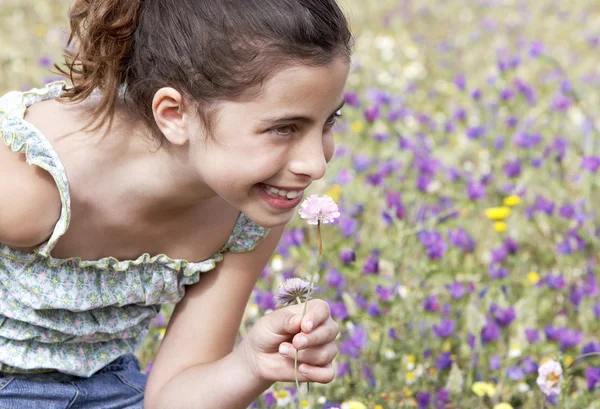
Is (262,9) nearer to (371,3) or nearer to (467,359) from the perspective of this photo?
(467,359)

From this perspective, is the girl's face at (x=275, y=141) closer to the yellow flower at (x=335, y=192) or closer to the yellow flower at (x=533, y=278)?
the yellow flower at (x=533, y=278)

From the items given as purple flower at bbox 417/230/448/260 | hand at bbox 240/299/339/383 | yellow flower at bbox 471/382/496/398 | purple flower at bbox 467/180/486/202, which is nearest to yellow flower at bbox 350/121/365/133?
purple flower at bbox 467/180/486/202

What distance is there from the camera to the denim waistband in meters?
1.91

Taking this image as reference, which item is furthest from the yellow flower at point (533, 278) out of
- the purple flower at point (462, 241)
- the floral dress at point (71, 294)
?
the floral dress at point (71, 294)

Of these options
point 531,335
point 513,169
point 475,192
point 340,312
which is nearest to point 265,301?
point 340,312

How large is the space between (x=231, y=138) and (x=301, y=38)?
19 cm

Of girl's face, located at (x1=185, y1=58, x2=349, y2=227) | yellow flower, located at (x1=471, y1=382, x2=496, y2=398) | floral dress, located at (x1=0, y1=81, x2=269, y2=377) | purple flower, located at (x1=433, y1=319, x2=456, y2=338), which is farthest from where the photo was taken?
purple flower, located at (x1=433, y1=319, x2=456, y2=338)

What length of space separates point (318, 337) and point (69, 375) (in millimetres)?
645

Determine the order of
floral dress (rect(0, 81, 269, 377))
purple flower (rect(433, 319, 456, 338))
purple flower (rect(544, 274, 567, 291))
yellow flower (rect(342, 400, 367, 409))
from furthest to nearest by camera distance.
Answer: purple flower (rect(544, 274, 567, 291)) → purple flower (rect(433, 319, 456, 338)) → yellow flower (rect(342, 400, 367, 409)) → floral dress (rect(0, 81, 269, 377))

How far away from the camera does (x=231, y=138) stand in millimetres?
1592

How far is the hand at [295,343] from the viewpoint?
1560mm

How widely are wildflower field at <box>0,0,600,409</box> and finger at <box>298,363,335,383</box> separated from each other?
1.65ft

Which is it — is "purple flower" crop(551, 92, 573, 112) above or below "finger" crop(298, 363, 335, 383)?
below

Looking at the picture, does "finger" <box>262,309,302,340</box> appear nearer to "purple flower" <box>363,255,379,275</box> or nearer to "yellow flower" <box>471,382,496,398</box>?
"yellow flower" <box>471,382,496,398</box>
